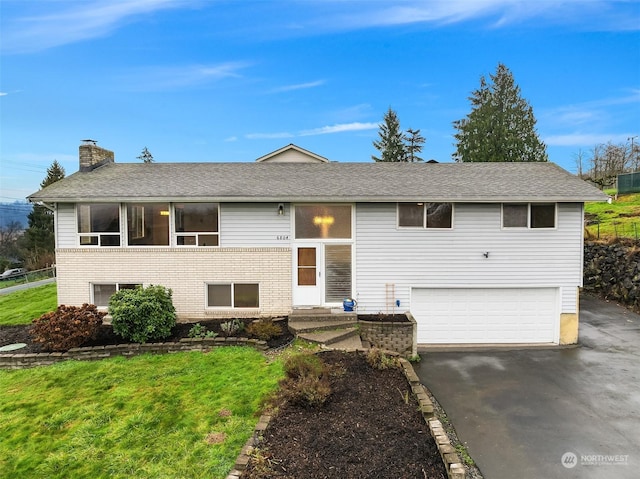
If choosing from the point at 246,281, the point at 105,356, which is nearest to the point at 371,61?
the point at 246,281

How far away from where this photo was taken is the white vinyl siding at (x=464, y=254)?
10.7 m

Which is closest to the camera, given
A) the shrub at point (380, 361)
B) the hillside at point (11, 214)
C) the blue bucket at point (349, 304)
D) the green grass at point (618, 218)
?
the shrub at point (380, 361)

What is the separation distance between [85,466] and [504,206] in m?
11.4

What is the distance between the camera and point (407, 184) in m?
11.3

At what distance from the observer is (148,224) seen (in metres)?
10.8

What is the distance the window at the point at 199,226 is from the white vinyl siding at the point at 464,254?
441 centimetres

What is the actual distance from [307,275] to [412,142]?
3479 centimetres

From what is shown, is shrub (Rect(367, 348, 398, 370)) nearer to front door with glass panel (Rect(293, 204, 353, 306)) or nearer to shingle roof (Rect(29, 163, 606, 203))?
front door with glass panel (Rect(293, 204, 353, 306))

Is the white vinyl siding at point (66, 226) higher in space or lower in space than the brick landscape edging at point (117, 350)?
higher

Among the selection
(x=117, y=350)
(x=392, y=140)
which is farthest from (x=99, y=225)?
(x=392, y=140)

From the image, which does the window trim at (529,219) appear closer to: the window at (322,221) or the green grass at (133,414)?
the window at (322,221)

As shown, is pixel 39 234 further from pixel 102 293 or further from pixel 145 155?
pixel 102 293

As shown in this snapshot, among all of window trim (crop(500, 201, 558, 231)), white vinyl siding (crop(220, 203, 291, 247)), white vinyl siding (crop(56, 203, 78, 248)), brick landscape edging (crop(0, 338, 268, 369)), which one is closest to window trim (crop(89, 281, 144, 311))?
white vinyl siding (crop(56, 203, 78, 248))

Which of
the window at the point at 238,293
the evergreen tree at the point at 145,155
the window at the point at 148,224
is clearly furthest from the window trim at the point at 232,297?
the evergreen tree at the point at 145,155
